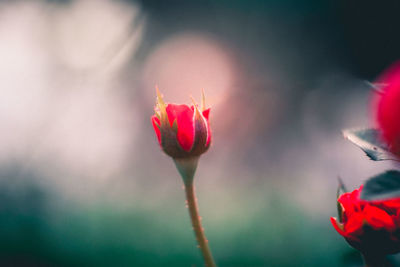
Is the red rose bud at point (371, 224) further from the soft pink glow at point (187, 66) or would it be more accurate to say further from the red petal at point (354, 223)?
the soft pink glow at point (187, 66)

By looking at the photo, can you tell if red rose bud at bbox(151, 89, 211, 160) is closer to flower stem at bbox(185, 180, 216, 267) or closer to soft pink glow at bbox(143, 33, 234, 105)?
flower stem at bbox(185, 180, 216, 267)

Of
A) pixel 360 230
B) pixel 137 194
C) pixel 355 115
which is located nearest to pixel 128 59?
pixel 137 194

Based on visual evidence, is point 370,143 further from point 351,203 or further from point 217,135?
point 217,135

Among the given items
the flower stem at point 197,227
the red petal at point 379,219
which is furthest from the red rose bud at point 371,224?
the flower stem at point 197,227

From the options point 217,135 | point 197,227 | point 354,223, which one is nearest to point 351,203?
point 354,223

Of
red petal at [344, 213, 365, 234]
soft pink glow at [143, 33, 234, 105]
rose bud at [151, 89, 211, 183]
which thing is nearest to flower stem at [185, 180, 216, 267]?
Answer: rose bud at [151, 89, 211, 183]

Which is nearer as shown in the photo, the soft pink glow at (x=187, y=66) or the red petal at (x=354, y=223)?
the red petal at (x=354, y=223)
